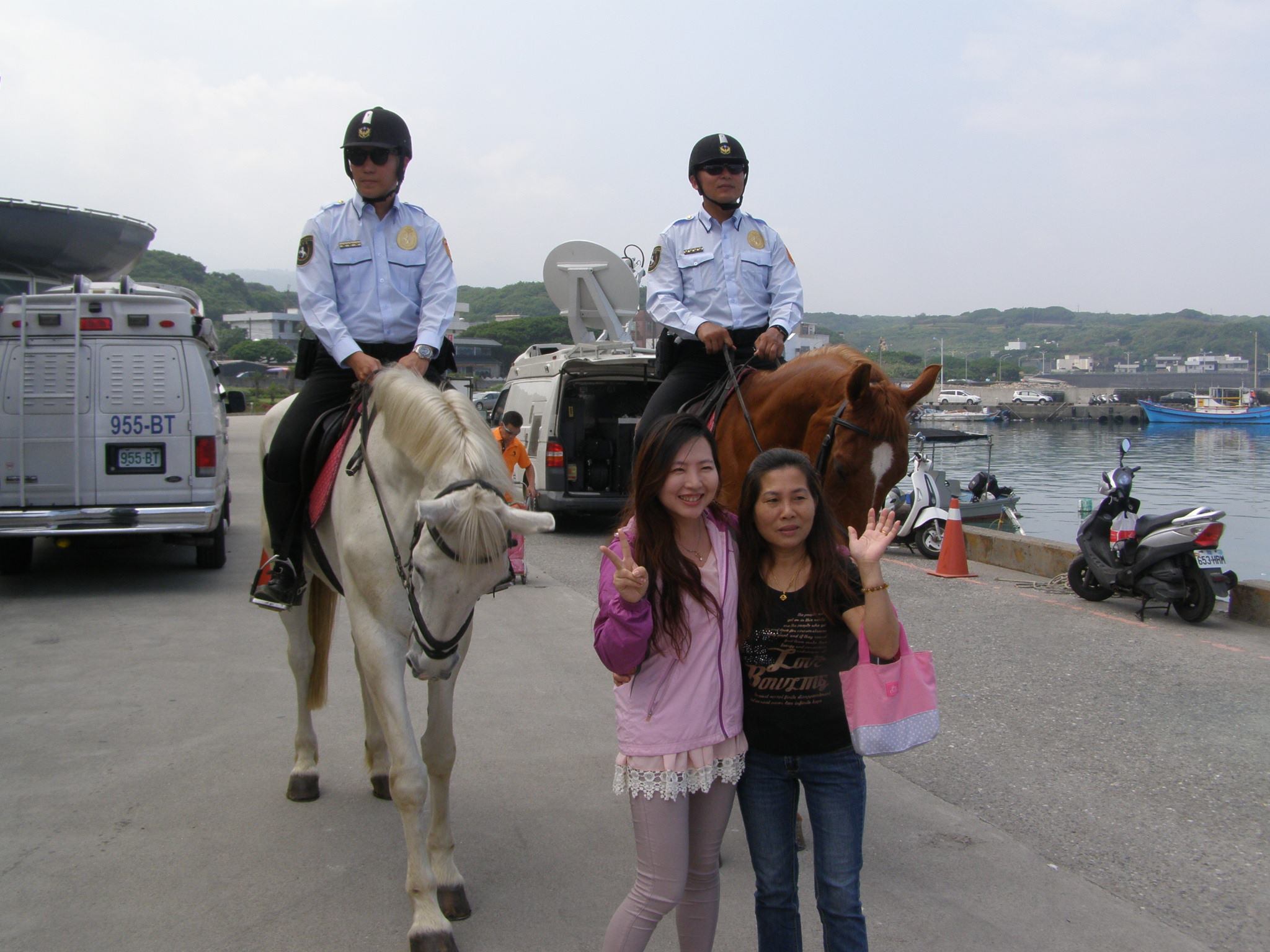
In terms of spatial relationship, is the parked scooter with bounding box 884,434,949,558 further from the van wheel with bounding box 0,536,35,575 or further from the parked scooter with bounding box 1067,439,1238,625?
the van wheel with bounding box 0,536,35,575

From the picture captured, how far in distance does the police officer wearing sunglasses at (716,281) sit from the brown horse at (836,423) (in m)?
0.32

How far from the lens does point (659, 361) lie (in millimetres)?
5430

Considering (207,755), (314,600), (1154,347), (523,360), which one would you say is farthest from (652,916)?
(1154,347)

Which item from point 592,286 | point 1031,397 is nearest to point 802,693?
point 592,286

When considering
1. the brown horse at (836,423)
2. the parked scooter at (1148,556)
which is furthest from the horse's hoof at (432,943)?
the parked scooter at (1148,556)

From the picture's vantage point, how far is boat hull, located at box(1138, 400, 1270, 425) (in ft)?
157

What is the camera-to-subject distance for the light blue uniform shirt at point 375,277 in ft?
14.6

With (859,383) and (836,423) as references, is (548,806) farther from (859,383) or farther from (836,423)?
(859,383)

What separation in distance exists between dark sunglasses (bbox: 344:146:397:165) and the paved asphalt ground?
3.07 metres

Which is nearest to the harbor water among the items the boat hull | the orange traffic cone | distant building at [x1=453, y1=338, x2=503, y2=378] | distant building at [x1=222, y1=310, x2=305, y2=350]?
the boat hull

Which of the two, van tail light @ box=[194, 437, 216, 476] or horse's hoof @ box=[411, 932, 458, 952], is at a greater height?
van tail light @ box=[194, 437, 216, 476]

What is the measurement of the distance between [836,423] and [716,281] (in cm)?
130

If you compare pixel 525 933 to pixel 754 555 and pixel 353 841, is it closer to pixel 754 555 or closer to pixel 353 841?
pixel 353 841

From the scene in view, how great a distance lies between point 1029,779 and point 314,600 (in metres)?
3.86
